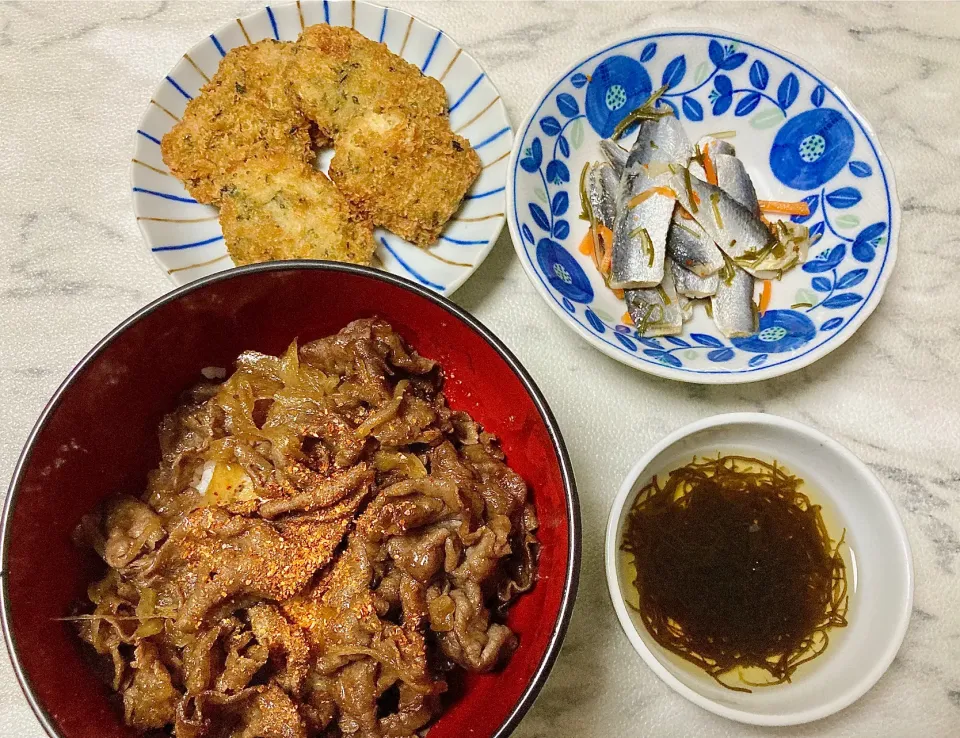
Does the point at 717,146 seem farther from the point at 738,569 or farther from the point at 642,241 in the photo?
the point at 738,569

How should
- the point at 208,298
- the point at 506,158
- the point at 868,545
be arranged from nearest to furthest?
the point at 208,298 < the point at 868,545 < the point at 506,158

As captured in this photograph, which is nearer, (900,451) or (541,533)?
(541,533)

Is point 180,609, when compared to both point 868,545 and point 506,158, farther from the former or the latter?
point 868,545

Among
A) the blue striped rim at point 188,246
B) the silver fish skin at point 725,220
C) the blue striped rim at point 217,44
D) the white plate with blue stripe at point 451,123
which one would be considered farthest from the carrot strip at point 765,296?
the blue striped rim at point 217,44

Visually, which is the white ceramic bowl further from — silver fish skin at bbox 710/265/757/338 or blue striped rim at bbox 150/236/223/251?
blue striped rim at bbox 150/236/223/251

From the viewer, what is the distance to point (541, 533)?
1.56m

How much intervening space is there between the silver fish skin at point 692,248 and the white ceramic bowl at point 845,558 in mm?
489

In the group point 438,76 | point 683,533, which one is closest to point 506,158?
point 438,76

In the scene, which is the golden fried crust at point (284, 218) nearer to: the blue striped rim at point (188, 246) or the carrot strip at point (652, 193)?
the blue striped rim at point (188, 246)

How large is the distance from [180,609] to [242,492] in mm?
253

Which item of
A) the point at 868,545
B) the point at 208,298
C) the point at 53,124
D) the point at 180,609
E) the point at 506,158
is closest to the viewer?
the point at 180,609

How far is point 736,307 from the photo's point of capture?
2.01m

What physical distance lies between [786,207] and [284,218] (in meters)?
1.46

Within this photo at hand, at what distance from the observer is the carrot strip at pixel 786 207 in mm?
2146
